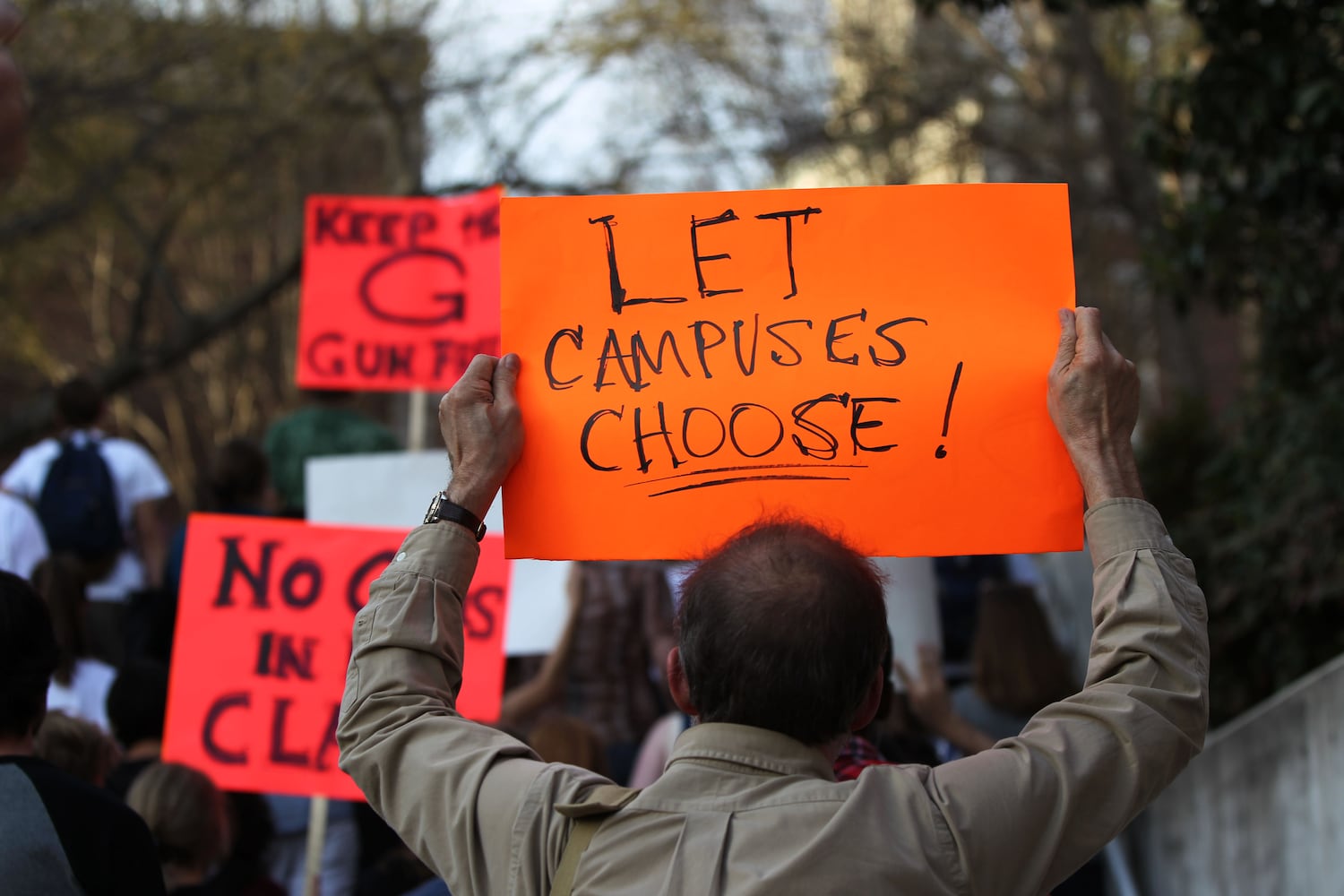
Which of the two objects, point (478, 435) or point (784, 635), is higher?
point (478, 435)

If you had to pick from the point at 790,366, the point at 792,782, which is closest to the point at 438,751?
the point at 792,782

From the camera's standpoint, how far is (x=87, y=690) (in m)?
4.12

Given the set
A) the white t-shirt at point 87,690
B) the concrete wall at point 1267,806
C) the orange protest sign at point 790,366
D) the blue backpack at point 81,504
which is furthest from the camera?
the blue backpack at point 81,504

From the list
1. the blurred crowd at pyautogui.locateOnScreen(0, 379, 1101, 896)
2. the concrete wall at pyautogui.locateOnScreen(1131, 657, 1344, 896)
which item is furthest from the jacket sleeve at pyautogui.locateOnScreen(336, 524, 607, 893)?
the concrete wall at pyautogui.locateOnScreen(1131, 657, 1344, 896)

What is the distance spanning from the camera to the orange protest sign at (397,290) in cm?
441

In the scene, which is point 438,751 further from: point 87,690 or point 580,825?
point 87,690

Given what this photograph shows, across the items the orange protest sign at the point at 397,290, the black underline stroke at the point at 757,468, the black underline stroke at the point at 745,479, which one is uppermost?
the orange protest sign at the point at 397,290

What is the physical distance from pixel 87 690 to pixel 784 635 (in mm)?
3297

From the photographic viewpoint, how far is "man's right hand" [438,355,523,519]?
5.85ft

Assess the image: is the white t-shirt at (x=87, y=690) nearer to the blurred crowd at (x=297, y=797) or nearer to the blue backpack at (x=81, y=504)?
the blurred crowd at (x=297, y=797)

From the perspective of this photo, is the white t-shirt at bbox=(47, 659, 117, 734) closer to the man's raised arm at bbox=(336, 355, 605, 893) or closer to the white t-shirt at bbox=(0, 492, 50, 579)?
the white t-shirt at bbox=(0, 492, 50, 579)

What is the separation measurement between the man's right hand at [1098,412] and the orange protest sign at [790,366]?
57 mm

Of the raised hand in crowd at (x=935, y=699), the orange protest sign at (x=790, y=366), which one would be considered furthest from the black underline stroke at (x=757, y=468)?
the raised hand in crowd at (x=935, y=699)

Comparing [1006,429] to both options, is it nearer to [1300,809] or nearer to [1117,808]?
[1117,808]
